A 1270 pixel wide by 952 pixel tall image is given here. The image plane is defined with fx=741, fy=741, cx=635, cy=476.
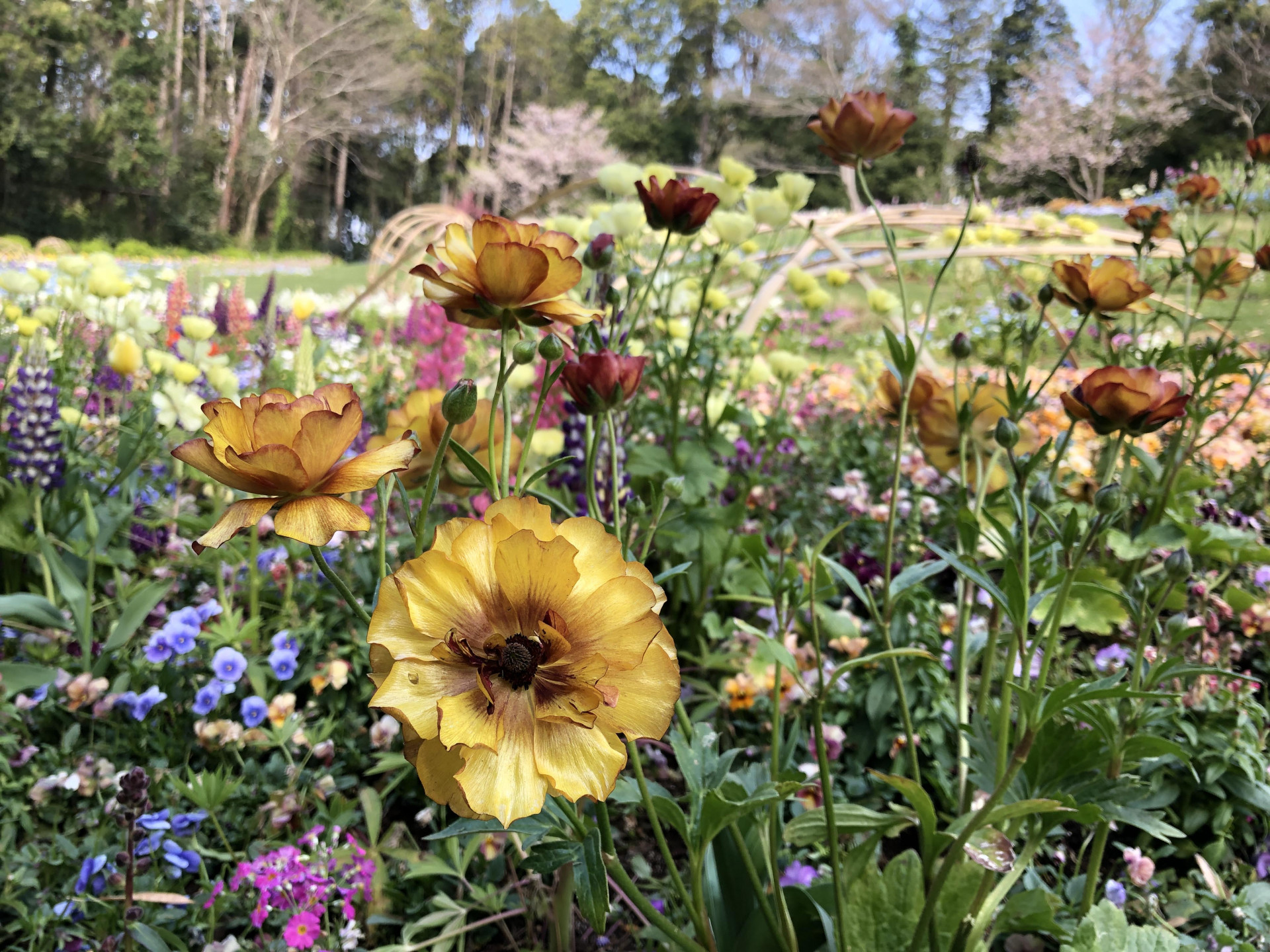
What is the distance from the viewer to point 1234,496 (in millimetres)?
2178

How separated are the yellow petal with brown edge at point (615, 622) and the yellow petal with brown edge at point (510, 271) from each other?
26 centimetres

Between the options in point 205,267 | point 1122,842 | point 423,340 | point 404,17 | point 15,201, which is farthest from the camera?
point 404,17

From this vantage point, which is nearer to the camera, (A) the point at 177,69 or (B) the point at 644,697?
(B) the point at 644,697

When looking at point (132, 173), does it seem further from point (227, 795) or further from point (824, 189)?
point (227, 795)

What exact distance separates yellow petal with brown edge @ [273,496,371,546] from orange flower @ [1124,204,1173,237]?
4.71 feet

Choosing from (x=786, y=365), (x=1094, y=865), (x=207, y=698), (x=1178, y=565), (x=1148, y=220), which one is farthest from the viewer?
(x=786, y=365)

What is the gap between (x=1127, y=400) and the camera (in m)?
0.73

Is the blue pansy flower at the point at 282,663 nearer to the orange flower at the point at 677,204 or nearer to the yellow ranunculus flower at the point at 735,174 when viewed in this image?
the orange flower at the point at 677,204

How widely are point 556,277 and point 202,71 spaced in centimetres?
2367

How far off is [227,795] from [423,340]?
265cm

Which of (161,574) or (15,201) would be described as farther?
(15,201)

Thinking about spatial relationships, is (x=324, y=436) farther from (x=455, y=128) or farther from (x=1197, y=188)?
(x=455, y=128)

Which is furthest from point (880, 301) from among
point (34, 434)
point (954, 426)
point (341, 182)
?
point (341, 182)

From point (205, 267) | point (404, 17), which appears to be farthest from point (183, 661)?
point (404, 17)
